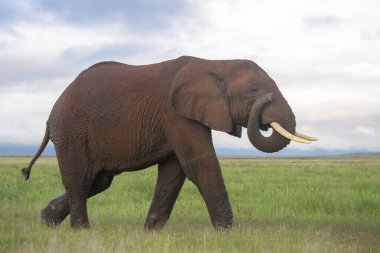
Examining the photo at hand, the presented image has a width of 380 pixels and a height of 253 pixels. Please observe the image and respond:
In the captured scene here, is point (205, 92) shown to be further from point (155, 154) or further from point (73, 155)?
point (73, 155)

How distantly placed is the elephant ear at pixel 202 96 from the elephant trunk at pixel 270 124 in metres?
0.29

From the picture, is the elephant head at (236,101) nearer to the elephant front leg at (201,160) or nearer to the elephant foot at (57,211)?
the elephant front leg at (201,160)

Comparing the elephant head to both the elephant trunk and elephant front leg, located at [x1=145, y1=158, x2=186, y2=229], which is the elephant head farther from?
elephant front leg, located at [x1=145, y1=158, x2=186, y2=229]

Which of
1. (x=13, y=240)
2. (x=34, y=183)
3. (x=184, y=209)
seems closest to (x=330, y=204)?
(x=184, y=209)

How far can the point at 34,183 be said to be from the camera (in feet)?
54.3

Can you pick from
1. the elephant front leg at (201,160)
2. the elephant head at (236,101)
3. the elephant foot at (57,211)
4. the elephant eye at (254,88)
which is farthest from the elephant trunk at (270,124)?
the elephant foot at (57,211)

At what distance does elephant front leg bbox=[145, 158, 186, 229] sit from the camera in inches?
329

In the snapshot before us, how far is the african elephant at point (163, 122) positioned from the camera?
7.57m

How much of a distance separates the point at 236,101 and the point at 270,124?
1.79ft

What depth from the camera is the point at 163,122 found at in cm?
794

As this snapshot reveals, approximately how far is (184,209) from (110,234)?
4.33 meters

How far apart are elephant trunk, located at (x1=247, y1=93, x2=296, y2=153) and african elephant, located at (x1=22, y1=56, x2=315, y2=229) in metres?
0.01

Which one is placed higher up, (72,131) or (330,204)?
(72,131)

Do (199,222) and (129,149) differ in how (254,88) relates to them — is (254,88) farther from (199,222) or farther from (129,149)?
(199,222)
